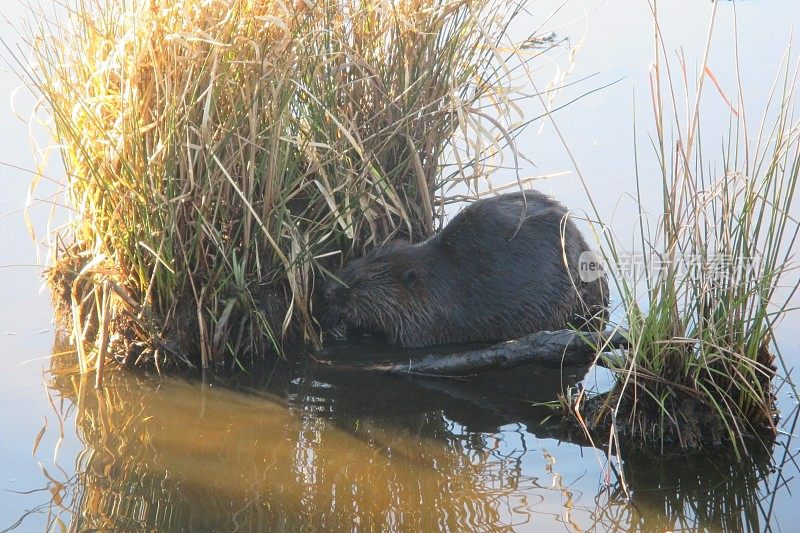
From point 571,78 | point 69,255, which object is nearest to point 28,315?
point 69,255

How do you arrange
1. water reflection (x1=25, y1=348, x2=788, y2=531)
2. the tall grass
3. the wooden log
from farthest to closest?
1. the wooden log
2. the tall grass
3. water reflection (x1=25, y1=348, x2=788, y2=531)

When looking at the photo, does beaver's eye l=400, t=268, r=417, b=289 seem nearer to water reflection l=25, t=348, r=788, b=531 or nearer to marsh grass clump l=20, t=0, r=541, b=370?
marsh grass clump l=20, t=0, r=541, b=370

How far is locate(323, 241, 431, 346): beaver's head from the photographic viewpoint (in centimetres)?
395

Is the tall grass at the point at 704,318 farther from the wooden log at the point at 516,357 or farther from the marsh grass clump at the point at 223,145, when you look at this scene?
the marsh grass clump at the point at 223,145

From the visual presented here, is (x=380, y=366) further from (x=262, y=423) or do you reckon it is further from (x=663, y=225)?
(x=663, y=225)

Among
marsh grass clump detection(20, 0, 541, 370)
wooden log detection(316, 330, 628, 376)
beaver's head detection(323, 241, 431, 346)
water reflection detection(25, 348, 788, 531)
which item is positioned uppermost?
marsh grass clump detection(20, 0, 541, 370)

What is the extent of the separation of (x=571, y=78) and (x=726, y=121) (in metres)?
1.02

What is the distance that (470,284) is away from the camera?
404 cm

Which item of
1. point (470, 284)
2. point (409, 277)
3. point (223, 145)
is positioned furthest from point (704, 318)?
point (223, 145)

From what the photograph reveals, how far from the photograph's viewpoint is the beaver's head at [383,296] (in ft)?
13.0

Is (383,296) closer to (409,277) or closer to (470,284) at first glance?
(409,277)

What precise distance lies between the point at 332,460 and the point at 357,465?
0.08 m

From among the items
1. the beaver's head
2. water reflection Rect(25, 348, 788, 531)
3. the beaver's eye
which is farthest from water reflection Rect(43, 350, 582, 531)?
the beaver's eye

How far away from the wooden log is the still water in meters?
0.06
